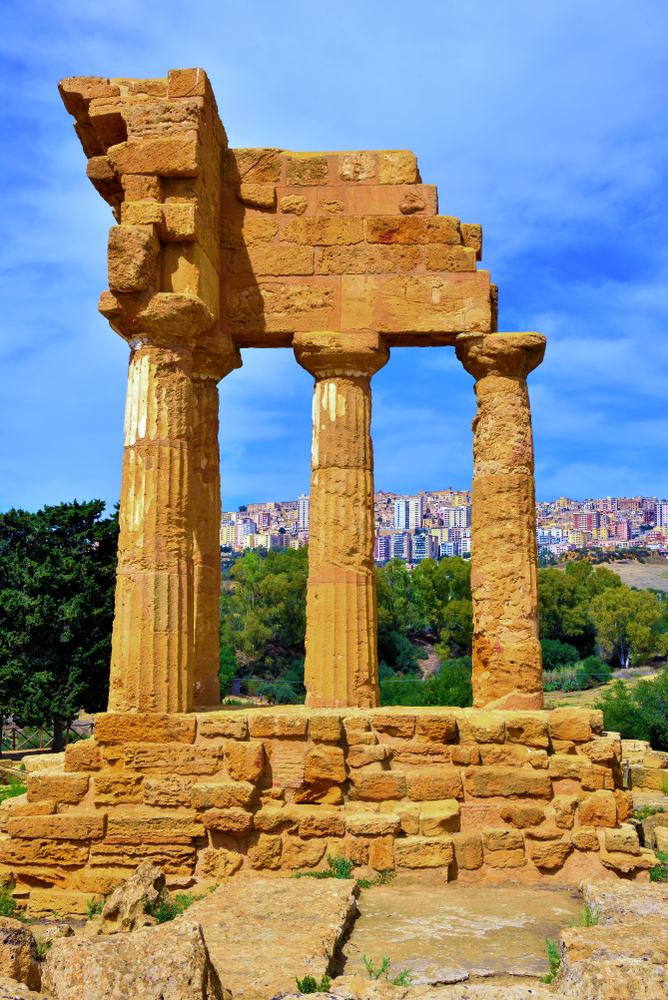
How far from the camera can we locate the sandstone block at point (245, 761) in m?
9.41

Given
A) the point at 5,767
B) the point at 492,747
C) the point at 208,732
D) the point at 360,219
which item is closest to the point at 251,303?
the point at 360,219

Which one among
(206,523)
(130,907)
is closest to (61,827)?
(130,907)

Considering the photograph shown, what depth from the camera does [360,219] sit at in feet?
38.0

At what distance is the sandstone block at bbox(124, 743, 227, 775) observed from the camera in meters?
9.57

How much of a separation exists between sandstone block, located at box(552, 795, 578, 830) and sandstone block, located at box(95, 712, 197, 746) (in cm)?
380

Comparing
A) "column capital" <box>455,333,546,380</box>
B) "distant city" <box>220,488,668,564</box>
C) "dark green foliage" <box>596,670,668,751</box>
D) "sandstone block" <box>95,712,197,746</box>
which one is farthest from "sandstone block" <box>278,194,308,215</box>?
"distant city" <box>220,488,668,564</box>

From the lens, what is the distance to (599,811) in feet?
30.9

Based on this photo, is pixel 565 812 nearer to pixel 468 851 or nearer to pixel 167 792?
pixel 468 851

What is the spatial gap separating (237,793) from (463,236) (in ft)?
23.4

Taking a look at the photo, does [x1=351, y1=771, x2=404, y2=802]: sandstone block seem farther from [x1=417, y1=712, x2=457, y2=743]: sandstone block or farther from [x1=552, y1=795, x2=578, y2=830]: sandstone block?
[x1=552, y1=795, x2=578, y2=830]: sandstone block

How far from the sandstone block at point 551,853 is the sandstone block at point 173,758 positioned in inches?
130

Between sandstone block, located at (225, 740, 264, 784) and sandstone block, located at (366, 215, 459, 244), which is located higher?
sandstone block, located at (366, 215, 459, 244)

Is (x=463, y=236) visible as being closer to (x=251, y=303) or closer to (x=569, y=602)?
(x=251, y=303)

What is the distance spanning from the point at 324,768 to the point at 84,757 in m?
2.53
